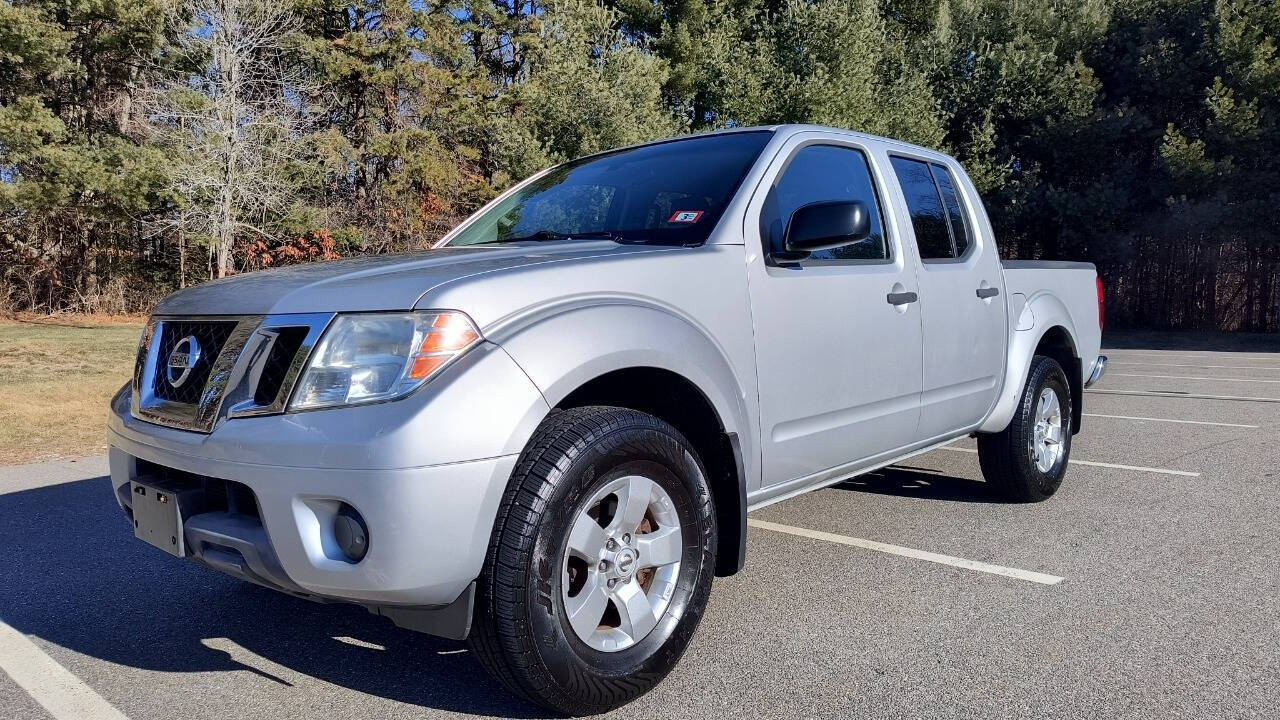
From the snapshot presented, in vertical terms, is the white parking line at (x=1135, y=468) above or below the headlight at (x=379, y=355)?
below

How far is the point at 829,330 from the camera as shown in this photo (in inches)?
137

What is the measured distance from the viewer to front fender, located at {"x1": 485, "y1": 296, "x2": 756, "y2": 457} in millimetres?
2480

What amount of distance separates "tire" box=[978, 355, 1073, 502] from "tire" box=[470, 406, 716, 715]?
258 centimetres

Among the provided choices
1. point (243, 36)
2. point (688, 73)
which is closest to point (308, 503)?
point (243, 36)

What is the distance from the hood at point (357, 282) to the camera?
8.09 feet

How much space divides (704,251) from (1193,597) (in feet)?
7.82

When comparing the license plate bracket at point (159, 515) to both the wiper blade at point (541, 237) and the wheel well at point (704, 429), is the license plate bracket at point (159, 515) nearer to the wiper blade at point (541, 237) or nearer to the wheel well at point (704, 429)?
the wheel well at point (704, 429)

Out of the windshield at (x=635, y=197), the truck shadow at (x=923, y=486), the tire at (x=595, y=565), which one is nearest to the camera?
the tire at (x=595, y=565)

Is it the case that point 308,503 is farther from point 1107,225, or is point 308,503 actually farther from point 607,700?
point 1107,225

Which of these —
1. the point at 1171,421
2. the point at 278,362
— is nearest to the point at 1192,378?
the point at 1171,421

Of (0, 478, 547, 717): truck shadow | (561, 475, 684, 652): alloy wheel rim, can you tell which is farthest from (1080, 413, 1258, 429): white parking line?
(0, 478, 547, 717): truck shadow

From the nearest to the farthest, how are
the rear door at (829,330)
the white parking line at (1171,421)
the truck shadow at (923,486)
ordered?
the rear door at (829,330), the truck shadow at (923,486), the white parking line at (1171,421)

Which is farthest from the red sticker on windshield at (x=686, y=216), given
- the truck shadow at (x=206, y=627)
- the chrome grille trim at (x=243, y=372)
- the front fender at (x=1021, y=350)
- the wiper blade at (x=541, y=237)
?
the front fender at (x=1021, y=350)

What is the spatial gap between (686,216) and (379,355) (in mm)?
1440
